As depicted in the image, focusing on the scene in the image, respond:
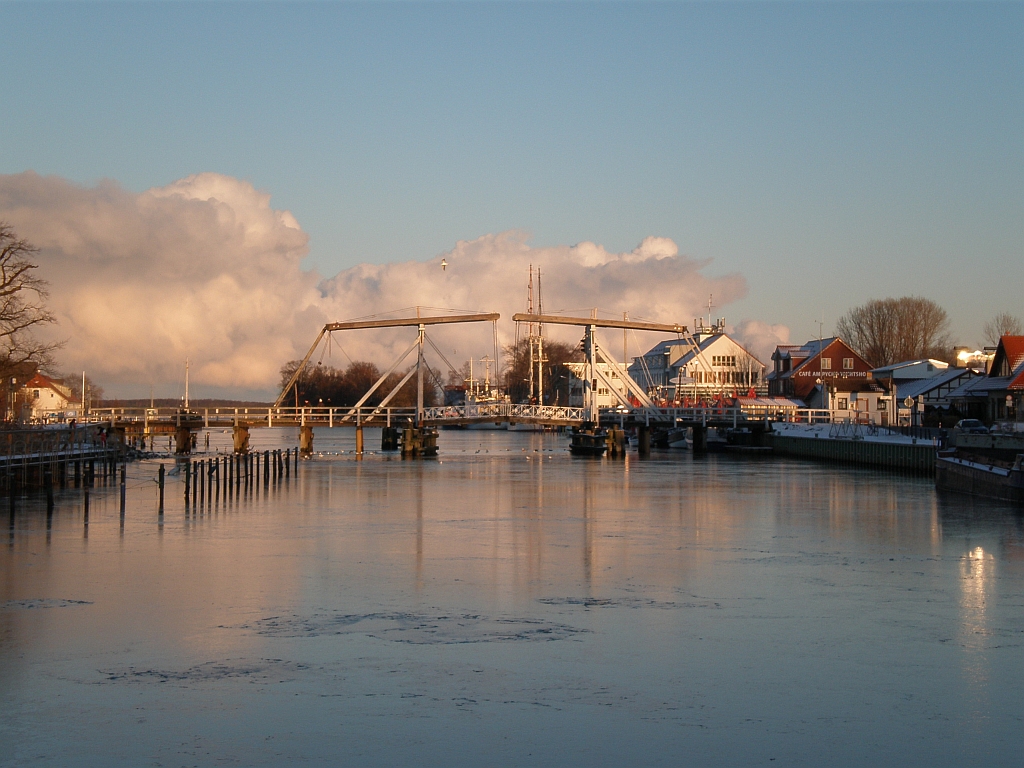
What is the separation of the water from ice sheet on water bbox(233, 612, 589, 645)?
6 centimetres

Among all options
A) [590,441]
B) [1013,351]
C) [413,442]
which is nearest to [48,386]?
[413,442]

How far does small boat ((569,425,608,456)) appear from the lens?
6944cm

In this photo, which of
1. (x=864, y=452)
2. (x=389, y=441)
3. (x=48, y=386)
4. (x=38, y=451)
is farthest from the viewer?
(x=48, y=386)

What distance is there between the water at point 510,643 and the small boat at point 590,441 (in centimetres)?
4143

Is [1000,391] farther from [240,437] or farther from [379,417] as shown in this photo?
[240,437]

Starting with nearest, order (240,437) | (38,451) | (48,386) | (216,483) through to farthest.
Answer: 1. (216,483)
2. (38,451)
3. (240,437)
4. (48,386)

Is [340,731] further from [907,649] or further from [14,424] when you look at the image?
[14,424]

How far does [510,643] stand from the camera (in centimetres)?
1365

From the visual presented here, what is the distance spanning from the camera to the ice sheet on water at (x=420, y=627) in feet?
45.9

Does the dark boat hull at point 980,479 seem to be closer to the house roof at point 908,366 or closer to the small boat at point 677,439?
the small boat at point 677,439

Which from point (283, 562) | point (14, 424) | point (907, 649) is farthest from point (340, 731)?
point (14, 424)

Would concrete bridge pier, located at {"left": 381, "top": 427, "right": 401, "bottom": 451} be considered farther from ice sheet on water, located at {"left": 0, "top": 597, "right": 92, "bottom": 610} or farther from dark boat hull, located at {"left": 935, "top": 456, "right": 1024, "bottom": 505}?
ice sheet on water, located at {"left": 0, "top": 597, "right": 92, "bottom": 610}

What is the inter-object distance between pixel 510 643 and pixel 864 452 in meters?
45.8

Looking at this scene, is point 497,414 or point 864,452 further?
point 497,414
